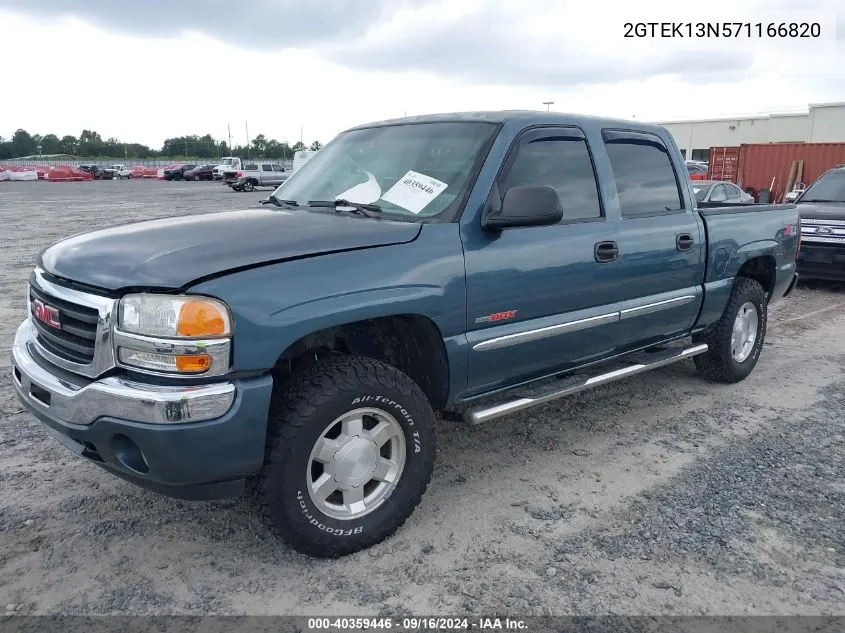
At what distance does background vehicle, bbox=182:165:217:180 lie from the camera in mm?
51469

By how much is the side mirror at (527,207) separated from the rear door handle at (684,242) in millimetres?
1477

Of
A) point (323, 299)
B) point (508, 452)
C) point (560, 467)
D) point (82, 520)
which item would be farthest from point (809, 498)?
point (82, 520)

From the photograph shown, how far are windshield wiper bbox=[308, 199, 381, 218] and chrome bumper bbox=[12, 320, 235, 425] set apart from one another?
1264 millimetres

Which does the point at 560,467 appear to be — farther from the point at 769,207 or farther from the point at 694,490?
the point at 769,207

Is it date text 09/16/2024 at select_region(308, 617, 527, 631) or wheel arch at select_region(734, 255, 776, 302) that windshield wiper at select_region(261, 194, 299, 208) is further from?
wheel arch at select_region(734, 255, 776, 302)

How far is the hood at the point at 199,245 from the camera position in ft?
8.59

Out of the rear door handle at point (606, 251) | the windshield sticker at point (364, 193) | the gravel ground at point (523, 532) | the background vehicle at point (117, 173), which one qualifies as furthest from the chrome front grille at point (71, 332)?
the background vehicle at point (117, 173)

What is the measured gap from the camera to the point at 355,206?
3545 mm

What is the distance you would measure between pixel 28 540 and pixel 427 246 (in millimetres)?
2197

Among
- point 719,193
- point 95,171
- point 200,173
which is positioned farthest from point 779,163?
point 95,171

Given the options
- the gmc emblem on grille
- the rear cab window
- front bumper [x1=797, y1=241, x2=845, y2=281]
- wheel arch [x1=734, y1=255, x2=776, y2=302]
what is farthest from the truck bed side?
the gmc emblem on grille

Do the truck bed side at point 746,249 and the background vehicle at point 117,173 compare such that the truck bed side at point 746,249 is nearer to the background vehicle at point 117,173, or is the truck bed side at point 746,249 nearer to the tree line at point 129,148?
the background vehicle at point 117,173

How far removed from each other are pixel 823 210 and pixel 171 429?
30.6 ft

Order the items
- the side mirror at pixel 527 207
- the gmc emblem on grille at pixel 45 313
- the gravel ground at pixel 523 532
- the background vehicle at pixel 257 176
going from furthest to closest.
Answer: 1. the background vehicle at pixel 257 176
2. the side mirror at pixel 527 207
3. the gmc emblem on grille at pixel 45 313
4. the gravel ground at pixel 523 532
